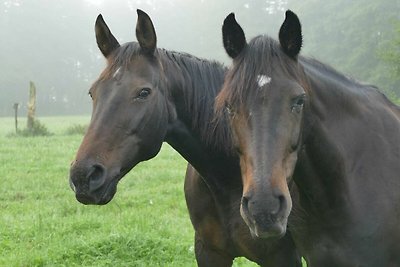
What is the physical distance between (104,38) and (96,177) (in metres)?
1.05

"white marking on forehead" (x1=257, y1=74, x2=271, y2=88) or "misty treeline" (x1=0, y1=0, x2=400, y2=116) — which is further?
"misty treeline" (x1=0, y1=0, x2=400, y2=116)

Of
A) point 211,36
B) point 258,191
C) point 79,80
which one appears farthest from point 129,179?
point 79,80

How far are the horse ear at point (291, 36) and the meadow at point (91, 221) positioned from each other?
3.23 metres

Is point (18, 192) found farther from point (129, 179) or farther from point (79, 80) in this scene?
point (79, 80)

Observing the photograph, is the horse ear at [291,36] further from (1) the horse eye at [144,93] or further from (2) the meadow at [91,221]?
(2) the meadow at [91,221]

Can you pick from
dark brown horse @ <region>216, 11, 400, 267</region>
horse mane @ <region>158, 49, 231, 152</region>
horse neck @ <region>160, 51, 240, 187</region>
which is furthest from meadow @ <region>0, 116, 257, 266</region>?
dark brown horse @ <region>216, 11, 400, 267</region>

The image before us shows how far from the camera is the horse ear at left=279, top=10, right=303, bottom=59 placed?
2.67 m

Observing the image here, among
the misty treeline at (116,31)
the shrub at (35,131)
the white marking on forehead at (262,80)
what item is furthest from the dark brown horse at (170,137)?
the misty treeline at (116,31)

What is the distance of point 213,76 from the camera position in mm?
3771

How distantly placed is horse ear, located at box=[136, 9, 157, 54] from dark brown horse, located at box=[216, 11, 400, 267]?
74 cm

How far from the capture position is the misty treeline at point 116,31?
44781mm

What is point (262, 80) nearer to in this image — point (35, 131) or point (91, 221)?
point (91, 221)

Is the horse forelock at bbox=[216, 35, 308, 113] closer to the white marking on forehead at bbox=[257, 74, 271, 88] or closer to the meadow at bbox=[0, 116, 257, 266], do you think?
the white marking on forehead at bbox=[257, 74, 271, 88]

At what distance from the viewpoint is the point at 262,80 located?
2.57 metres
